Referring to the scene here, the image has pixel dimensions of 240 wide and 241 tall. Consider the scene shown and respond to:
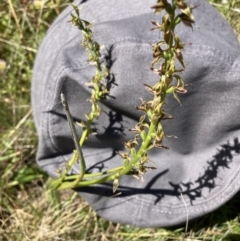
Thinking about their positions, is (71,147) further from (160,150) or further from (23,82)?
(23,82)

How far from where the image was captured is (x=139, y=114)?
1.09 m

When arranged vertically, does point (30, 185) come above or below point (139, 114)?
below

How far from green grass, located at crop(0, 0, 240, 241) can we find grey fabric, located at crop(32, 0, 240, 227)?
0.45ft

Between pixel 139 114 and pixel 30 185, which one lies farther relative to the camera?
pixel 30 185

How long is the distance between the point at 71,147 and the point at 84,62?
255 millimetres

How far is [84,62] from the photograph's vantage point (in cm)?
108

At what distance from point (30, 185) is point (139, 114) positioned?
58cm

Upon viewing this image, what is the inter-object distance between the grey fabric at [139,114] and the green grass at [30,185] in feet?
0.45

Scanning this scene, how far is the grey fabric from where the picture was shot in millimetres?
1022

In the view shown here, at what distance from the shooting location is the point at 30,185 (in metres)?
1.53

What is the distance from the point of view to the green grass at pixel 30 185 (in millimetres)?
1419

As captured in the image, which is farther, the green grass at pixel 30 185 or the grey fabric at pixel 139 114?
the green grass at pixel 30 185

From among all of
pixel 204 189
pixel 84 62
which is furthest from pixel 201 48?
pixel 204 189

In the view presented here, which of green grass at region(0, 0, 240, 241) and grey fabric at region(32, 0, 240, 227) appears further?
green grass at region(0, 0, 240, 241)
